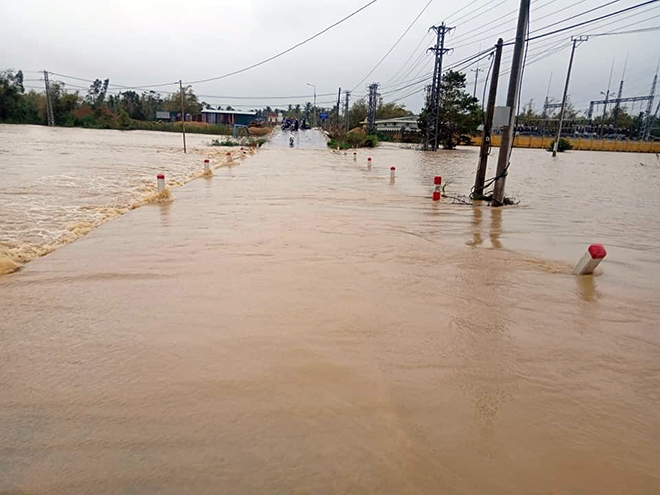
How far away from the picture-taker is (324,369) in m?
3.38

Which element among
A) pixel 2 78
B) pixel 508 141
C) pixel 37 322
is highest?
pixel 2 78

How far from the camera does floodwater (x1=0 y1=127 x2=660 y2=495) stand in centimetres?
238

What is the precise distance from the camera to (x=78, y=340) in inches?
146

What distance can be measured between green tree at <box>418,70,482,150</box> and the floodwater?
Answer: 131ft

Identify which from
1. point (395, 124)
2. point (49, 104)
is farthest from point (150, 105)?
point (395, 124)

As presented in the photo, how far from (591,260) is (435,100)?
3951 cm

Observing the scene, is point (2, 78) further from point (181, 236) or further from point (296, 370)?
point (296, 370)

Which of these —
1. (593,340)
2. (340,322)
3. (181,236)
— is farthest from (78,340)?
(593,340)

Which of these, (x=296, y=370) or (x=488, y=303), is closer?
(x=296, y=370)

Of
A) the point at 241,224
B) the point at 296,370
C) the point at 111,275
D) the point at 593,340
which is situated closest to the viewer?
the point at 296,370

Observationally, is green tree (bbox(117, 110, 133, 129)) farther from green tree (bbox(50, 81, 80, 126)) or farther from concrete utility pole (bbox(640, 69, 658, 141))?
concrete utility pole (bbox(640, 69, 658, 141))

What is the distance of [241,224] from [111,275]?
131 inches

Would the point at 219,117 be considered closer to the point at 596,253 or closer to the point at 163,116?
the point at 163,116

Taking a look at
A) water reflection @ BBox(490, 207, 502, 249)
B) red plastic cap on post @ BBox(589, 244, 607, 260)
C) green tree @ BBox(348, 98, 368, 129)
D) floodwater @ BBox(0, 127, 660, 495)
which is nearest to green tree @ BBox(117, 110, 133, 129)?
green tree @ BBox(348, 98, 368, 129)
